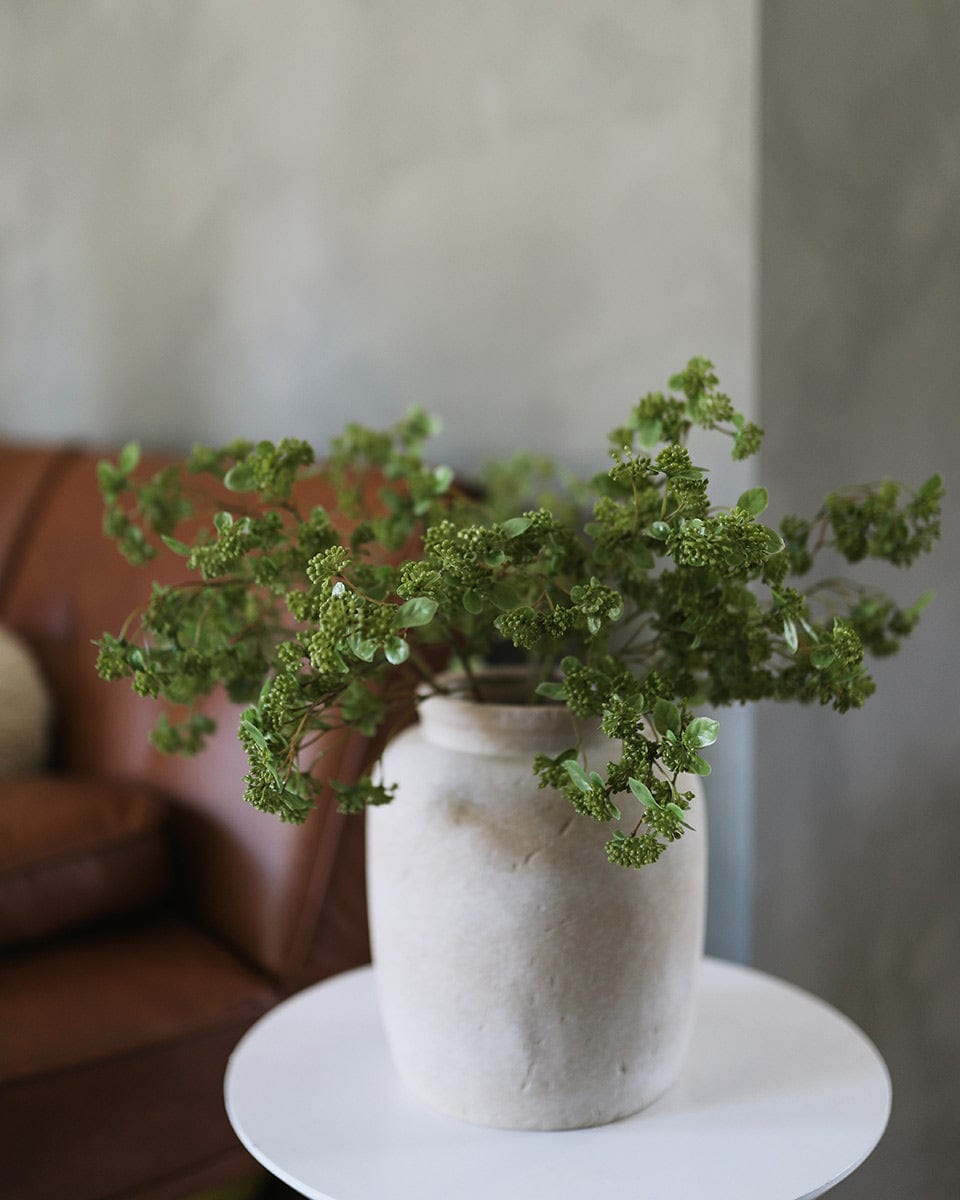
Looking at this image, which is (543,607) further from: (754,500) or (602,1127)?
(602,1127)

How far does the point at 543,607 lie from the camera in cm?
83

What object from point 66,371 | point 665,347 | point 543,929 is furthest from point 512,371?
point 66,371

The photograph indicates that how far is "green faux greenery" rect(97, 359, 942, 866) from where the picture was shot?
0.64 meters

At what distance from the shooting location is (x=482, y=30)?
1344 mm

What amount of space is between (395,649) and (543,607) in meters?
0.23

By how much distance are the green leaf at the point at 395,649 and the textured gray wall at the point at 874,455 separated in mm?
582

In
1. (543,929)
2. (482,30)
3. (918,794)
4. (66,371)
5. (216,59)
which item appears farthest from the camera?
(66,371)

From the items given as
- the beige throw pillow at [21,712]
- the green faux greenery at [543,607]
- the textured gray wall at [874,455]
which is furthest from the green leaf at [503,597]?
the beige throw pillow at [21,712]

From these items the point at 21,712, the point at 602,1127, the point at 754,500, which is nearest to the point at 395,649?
the point at 754,500

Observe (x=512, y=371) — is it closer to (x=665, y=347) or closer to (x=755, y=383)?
(x=665, y=347)

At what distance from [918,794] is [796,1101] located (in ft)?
1.46

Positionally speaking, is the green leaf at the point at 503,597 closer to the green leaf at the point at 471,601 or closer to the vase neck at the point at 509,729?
the green leaf at the point at 471,601

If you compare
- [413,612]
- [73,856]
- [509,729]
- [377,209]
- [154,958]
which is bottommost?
[154,958]

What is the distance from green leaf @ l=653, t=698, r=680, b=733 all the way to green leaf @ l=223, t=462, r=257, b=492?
1.01 feet
